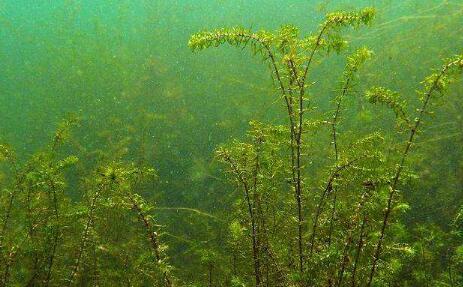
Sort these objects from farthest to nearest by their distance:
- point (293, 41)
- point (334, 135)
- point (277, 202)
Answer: point (277, 202) < point (334, 135) < point (293, 41)

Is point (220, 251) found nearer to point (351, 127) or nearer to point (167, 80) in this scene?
point (351, 127)

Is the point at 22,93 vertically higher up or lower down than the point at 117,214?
higher up

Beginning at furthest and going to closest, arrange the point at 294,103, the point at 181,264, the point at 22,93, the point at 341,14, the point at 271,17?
the point at 271,17
the point at 22,93
the point at 181,264
the point at 294,103
the point at 341,14

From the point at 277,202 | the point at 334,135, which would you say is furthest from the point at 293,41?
the point at 277,202

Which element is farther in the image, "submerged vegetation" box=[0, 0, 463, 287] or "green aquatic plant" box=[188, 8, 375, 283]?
"submerged vegetation" box=[0, 0, 463, 287]

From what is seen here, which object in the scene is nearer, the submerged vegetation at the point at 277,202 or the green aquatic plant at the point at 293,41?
the green aquatic plant at the point at 293,41

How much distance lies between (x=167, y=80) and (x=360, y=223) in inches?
309

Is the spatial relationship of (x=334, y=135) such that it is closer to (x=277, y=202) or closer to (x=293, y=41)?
(x=293, y=41)

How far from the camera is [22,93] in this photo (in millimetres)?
10820

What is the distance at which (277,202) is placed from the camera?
3.99 m

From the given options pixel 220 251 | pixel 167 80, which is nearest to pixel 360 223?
pixel 220 251

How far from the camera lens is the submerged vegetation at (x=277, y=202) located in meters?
2.38

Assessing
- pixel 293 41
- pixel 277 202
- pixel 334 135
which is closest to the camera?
pixel 293 41

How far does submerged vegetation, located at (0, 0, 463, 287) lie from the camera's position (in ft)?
7.79
